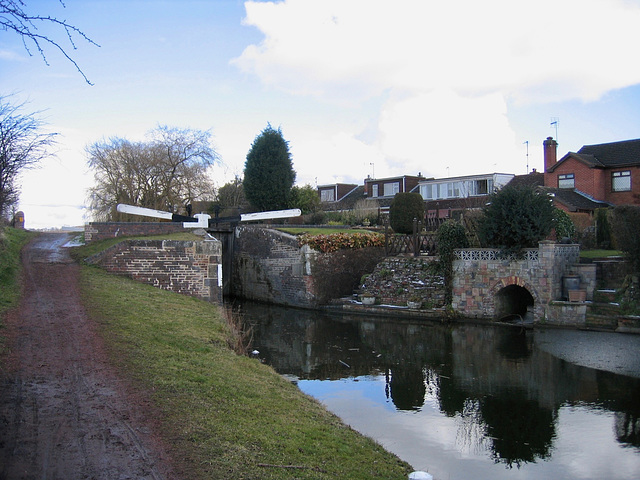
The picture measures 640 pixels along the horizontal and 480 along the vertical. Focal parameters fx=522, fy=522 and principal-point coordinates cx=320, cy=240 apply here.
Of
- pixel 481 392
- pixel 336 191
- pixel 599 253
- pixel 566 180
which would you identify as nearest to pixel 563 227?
pixel 599 253

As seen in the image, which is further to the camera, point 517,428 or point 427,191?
point 427,191

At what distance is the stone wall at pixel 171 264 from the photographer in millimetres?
15781

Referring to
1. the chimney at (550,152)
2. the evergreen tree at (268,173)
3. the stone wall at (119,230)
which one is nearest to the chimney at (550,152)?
the chimney at (550,152)

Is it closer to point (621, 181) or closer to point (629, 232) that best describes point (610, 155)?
point (621, 181)

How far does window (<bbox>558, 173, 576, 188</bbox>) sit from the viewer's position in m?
32.9

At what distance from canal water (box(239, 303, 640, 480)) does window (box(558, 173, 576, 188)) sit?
19.9m

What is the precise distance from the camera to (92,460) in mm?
4723

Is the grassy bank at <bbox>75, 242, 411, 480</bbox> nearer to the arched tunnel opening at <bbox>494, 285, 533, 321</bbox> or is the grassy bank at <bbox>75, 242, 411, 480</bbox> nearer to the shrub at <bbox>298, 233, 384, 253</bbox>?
the arched tunnel opening at <bbox>494, 285, 533, 321</bbox>

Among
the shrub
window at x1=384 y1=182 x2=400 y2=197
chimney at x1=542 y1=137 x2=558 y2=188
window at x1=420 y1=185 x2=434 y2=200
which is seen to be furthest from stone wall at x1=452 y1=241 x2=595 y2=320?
window at x1=384 y1=182 x2=400 y2=197

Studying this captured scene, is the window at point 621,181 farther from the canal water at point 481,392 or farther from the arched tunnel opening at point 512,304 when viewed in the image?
the canal water at point 481,392

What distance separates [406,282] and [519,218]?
5075 mm

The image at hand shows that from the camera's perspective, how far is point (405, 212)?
26984 millimetres

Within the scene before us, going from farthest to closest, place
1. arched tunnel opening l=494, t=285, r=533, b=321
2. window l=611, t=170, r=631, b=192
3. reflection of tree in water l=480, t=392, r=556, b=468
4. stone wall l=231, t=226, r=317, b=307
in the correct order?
window l=611, t=170, r=631, b=192 → stone wall l=231, t=226, r=317, b=307 → arched tunnel opening l=494, t=285, r=533, b=321 → reflection of tree in water l=480, t=392, r=556, b=468

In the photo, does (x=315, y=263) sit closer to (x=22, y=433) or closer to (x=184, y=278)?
(x=184, y=278)
